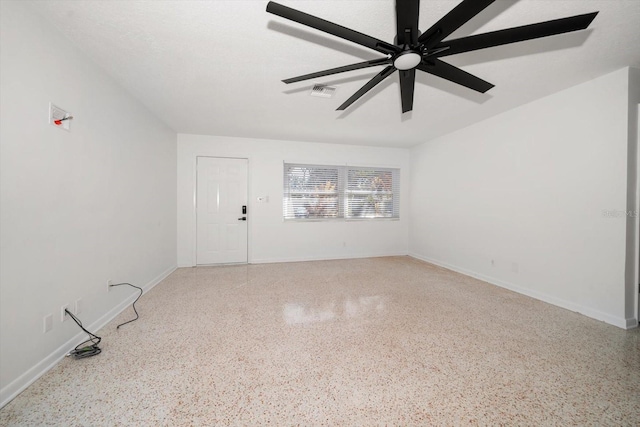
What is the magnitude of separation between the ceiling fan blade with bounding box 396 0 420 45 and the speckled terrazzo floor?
83.3 inches

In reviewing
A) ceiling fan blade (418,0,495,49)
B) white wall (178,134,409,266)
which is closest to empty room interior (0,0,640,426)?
ceiling fan blade (418,0,495,49)

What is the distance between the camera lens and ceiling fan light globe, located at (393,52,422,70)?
145cm

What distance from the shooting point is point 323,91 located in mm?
2766

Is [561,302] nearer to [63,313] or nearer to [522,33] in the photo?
[522,33]

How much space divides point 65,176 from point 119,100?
4.05 feet

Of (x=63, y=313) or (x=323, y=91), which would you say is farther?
(x=323, y=91)

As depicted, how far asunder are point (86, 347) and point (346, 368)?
204 cm

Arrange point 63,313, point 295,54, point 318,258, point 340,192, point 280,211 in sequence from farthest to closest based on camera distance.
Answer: point 340,192 < point 318,258 < point 280,211 < point 295,54 < point 63,313

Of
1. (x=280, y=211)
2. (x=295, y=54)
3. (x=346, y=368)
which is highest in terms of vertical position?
(x=295, y=54)

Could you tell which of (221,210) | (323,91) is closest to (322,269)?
(221,210)

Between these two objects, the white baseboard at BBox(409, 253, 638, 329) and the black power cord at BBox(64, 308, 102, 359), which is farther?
the white baseboard at BBox(409, 253, 638, 329)

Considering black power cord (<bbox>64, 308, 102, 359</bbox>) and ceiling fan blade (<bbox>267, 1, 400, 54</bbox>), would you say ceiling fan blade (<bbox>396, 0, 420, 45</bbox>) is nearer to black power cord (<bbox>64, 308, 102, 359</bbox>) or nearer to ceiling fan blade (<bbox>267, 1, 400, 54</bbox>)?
ceiling fan blade (<bbox>267, 1, 400, 54</bbox>)

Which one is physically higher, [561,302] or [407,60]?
[407,60]

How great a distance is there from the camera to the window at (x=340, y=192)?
5016 mm
